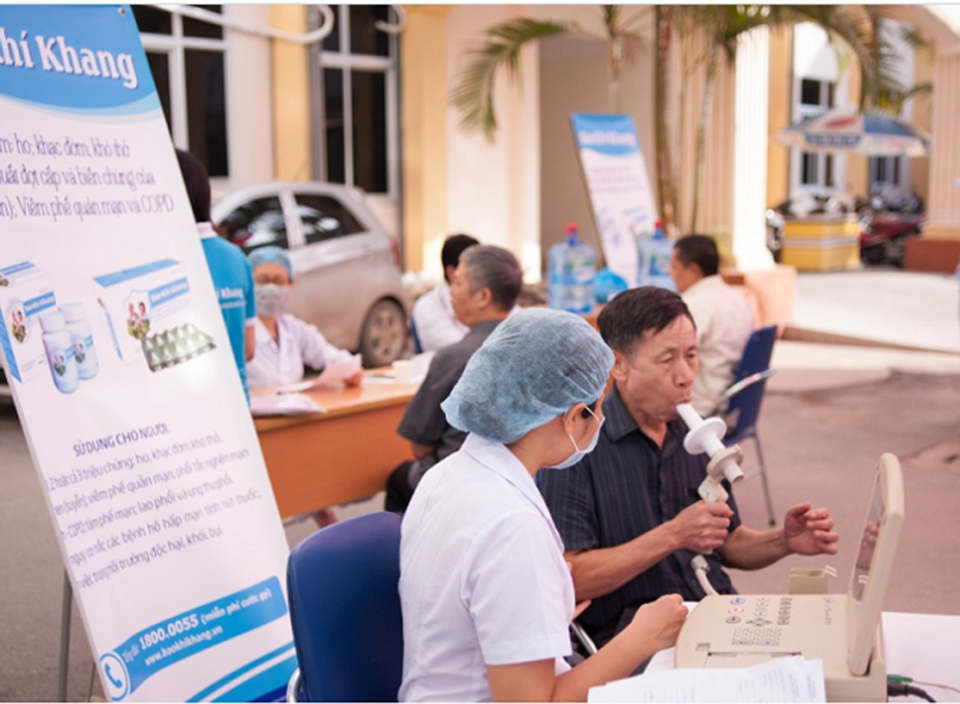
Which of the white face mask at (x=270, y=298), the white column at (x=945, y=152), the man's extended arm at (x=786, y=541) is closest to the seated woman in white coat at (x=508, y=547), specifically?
the man's extended arm at (x=786, y=541)

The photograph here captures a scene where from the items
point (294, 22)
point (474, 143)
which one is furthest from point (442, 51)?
point (294, 22)

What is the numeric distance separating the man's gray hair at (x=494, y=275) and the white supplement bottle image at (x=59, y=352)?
1464mm

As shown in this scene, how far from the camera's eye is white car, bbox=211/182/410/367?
24.9 feet

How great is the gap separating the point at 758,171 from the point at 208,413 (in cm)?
1074

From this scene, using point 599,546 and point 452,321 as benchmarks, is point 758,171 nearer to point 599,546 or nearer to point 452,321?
point 452,321

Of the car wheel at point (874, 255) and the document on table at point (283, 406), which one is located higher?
the document on table at point (283, 406)

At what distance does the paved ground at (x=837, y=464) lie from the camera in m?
3.26

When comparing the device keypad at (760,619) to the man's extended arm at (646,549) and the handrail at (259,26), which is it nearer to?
the man's extended arm at (646,549)

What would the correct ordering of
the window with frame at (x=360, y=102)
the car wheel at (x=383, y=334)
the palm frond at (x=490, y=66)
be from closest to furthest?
the car wheel at (x=383, y=334) → the palm frond at (x=490, y=66) → the window with frame at (x=360, y=102)

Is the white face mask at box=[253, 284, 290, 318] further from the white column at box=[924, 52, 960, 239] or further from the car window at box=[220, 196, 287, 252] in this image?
the white column at box=[924, 52, 960, 239]

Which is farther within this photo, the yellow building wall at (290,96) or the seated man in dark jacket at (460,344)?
the yellow building wall at (290,96)

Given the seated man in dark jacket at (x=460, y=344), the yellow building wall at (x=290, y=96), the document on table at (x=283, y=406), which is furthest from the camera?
the yellow building wall at (x=290, y=96)

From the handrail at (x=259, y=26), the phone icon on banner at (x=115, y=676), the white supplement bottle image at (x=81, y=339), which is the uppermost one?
the handrail at (x=259, y=26)

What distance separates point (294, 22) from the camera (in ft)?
31.8
